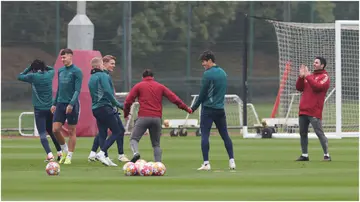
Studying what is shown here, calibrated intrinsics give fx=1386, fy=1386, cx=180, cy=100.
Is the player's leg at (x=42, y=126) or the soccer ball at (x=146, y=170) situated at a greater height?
the player's leg at (x=42, y=126)

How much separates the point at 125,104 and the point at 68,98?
104 inches

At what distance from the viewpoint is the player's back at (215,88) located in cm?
2153

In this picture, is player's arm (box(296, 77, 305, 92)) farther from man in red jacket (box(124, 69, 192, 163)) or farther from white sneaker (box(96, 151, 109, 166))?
white sneaker (box(96, 151, 109, 166))

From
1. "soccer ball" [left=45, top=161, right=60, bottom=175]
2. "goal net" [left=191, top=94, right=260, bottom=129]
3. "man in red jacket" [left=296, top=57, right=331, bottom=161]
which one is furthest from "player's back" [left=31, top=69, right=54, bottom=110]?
"goal net" [left=191, top=94, right=260, bottom=129]

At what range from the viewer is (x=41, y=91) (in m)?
24.0

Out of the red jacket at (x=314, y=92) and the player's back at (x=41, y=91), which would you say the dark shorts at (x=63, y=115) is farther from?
the red jacket at (x=314, y=92)

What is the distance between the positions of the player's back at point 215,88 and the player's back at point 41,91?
3543 millimetres

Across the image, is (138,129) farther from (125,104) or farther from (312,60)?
(312,60)

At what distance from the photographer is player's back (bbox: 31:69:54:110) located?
78.6 ft

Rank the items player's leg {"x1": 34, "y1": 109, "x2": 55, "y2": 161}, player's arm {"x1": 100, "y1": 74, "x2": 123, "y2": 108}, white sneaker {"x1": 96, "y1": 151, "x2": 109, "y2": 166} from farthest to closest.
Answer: player's leg {"x1": 34, "y1": 109, "x2": 55, "y2": 161} → white sneaker {"x1": 96, "y1": 151, "x2": 109, "y2": 166} → player's arm {"x1": 100, "y1": 74, "x2": 123, "y2": 108}

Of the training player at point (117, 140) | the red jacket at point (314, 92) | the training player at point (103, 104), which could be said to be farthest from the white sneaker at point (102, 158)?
the red jacket at point (314, 92)

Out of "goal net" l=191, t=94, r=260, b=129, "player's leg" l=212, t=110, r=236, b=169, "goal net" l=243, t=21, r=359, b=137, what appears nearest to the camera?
"player's leg" l=212, t=110, r=236, b=169

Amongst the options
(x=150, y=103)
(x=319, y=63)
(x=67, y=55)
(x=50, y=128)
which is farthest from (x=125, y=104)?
(x=319, y=63)

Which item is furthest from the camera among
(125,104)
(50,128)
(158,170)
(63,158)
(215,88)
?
(50,128)
